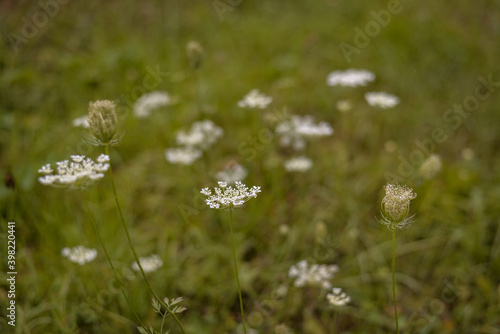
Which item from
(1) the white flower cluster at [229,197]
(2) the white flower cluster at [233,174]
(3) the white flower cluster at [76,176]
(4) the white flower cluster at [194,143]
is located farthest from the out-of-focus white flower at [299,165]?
(3) the white flower cluster at [76,176]

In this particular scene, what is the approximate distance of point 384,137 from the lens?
3820mm

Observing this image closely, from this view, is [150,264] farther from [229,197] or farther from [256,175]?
[256,175]

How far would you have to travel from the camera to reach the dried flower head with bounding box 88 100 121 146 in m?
1.61

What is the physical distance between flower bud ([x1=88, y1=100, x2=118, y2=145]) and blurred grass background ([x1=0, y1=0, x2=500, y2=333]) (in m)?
0.84

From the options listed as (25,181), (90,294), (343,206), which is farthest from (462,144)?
(25,181)

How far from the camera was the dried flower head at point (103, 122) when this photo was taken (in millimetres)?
1612

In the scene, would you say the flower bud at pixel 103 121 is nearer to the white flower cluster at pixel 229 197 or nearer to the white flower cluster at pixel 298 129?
the white flower cluster at pixel 229 197

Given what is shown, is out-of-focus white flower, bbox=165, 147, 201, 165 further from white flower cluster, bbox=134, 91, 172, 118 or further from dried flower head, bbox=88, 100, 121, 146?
dried flower head, bbox=88, 100, 121, 146

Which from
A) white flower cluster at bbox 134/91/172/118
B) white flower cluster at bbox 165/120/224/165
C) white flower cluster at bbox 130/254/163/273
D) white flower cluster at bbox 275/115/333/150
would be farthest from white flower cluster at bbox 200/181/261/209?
white flower cluster at bbox 134/91/172/118

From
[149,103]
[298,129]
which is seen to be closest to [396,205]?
[298,129]

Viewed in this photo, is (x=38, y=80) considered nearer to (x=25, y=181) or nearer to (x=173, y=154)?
(x=25, y=181)

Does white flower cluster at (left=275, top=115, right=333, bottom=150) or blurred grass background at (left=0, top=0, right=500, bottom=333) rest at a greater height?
white flower cluster at (left=275, top=115, right=333, bottom=150)

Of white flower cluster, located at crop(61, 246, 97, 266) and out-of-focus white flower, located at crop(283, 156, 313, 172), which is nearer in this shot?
white flower cluster, located at crop(61, 246, 97, 266)

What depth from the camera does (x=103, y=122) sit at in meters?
1.62
